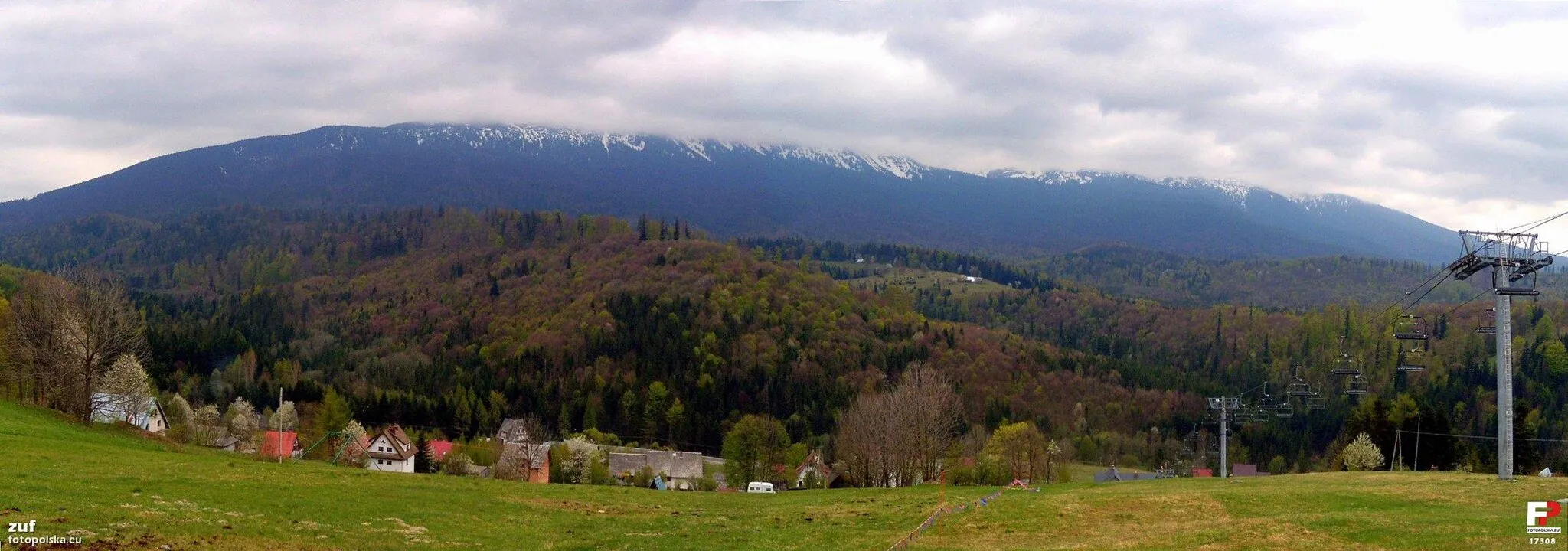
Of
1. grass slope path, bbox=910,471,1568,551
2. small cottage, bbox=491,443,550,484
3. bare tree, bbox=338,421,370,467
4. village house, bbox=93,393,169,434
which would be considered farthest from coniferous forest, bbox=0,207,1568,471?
grass slope path, bbox=910,471,1568,551

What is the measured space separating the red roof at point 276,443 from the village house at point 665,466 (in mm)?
25758

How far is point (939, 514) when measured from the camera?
3812 cm

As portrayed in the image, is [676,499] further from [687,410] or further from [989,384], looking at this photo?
[989,384]

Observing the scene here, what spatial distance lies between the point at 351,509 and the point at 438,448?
6994cm

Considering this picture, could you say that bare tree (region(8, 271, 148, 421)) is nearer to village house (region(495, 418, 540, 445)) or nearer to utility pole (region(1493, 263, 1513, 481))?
village house (region(495, 418, 540, 445))

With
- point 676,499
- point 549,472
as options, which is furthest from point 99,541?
point 549,472

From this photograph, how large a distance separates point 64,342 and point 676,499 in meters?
33.7

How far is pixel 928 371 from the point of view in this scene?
8888 centimetres

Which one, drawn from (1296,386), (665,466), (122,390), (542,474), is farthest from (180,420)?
(1296,386)

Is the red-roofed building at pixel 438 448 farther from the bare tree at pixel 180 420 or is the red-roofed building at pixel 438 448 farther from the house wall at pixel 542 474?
the bare tree at pixel 180 420

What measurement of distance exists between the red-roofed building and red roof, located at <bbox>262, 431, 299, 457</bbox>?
11338 mm

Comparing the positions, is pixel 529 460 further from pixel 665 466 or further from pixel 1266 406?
pixel 1266 406

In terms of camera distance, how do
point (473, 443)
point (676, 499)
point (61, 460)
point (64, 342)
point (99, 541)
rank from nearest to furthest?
point (99, 541)
point (61, 460)
point (676, 499)
point (64, 342)
point (473, 443)

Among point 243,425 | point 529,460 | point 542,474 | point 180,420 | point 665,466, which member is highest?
point 180,420
